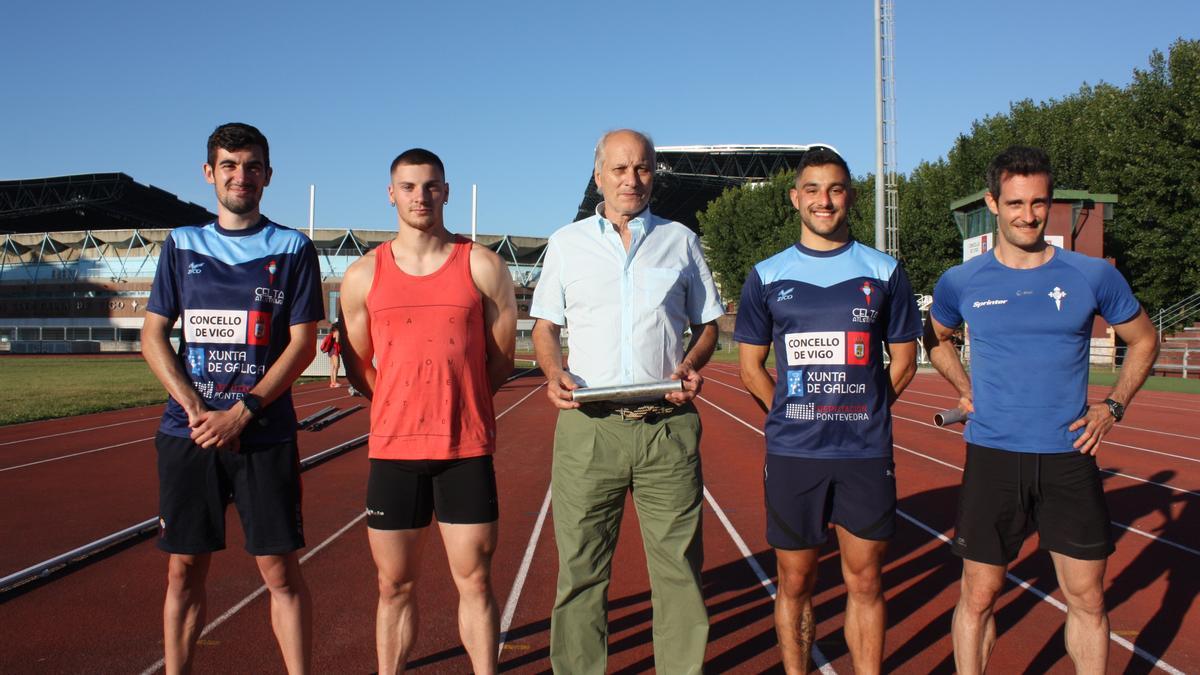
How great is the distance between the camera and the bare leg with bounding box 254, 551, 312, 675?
109 inches

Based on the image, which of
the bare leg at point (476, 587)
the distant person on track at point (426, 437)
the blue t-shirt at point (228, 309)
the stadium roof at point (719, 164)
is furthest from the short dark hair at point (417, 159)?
the stadium roof at point (719, 164)

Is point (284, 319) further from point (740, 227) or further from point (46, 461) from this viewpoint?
point (740, 227)

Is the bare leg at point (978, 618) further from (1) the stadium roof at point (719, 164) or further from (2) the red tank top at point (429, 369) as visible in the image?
(1) the stadium roof at point (719, 164)

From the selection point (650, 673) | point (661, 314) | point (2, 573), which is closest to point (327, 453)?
point (2, 573)

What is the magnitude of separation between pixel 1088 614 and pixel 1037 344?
94 cm

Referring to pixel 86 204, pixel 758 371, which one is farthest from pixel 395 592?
pixel 86 204

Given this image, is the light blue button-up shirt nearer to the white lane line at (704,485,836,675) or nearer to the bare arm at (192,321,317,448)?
the bare arm at (192,321,317,448)

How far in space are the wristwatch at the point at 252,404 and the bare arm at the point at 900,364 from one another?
7.31ft

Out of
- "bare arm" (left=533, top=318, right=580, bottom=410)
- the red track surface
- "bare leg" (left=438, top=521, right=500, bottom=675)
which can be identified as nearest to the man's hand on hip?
"bare arm" (left=533, top=318, right=580, bottom=410)

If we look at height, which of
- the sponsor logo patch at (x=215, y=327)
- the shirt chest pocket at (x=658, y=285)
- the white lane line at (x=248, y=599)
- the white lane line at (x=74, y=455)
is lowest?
the white lane line at (x=74, y=455)

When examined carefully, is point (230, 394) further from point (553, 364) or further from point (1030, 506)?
point (1030, 506)

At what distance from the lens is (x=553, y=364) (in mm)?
2865

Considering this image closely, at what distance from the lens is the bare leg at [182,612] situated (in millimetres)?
2760

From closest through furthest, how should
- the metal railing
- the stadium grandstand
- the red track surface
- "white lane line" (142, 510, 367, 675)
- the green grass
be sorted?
1. "white lane line" (142, 510, 367, 675)
2. the red track surface
3. the green grass
4. the metal railing
5. the stadium grandstand
